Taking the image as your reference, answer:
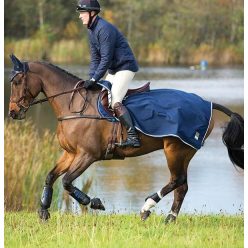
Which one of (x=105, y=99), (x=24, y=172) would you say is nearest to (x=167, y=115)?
(x=105, y=99)

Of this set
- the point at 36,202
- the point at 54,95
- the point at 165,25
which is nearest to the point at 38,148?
the point at 36,202

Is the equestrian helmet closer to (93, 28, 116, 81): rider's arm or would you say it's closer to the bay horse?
(93, 28, 116, 81): rider's arm

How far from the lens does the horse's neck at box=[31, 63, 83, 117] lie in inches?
360

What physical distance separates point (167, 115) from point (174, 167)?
51 centimetres

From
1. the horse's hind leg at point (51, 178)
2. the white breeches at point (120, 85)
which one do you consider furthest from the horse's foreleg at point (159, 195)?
the white breeches at point (120, 85)

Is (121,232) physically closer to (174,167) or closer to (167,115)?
(174,167)

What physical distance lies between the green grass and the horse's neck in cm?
108

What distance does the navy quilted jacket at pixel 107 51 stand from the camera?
8906 millimetres

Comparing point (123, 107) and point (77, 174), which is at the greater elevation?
point (123, 107)

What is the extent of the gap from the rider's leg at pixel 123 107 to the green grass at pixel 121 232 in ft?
2.49

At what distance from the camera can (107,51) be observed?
8891 mm

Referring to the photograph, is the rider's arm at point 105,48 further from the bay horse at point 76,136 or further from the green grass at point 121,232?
the green grass at point 121,232

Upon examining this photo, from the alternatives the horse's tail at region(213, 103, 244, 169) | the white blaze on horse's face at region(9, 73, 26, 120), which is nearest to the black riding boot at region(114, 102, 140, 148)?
the white blaze on horse's face at region(9, 73, 26, 120)

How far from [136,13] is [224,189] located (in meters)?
37.5
